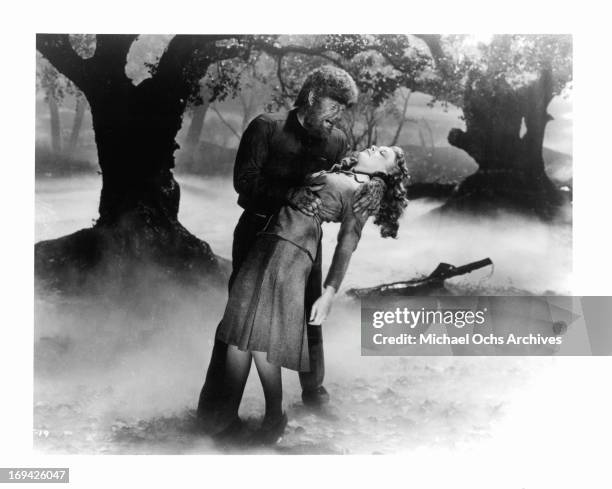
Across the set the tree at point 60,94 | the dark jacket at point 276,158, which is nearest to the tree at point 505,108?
the dark jacket at point 276,158

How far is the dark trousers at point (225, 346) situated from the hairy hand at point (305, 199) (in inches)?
6.6

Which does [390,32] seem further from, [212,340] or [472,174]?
[212,340]

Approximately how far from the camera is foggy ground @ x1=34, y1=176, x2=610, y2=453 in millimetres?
3342

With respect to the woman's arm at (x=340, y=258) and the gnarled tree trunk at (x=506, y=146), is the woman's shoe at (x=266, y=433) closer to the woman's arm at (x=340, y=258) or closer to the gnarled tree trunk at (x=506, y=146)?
the woman's arm at (x=340, y=258)

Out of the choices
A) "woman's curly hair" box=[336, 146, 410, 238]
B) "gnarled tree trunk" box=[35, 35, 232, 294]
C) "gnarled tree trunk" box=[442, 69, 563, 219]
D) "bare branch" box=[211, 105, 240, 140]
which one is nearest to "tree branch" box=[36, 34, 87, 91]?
"gnarled tree trunk" box=[35, 35, 232, 294]

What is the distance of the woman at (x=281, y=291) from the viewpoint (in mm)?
3268

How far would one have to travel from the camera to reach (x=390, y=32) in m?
3.39

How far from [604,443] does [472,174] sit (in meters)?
1.46

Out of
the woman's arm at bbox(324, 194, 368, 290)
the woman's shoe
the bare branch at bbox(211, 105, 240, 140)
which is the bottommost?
the woman's shoe

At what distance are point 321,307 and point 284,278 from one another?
9.2 inches

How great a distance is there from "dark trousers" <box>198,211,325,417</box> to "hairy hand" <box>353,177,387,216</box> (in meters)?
0.28

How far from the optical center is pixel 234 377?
3.30m

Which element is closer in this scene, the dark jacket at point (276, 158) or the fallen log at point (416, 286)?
the dark jacket at point (276, 158)

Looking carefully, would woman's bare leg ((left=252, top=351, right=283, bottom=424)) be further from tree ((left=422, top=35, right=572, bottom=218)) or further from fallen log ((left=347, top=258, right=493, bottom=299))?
tree ((left=422, top=35, right=572, bottom=218))
